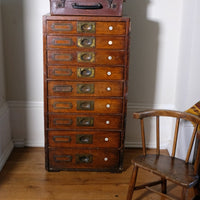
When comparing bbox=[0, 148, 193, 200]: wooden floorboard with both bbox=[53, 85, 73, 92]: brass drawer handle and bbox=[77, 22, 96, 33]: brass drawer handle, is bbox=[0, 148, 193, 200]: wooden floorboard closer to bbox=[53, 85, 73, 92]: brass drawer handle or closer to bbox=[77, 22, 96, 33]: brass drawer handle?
bbox=[53, 85, 73, 92]: brass drawer handle

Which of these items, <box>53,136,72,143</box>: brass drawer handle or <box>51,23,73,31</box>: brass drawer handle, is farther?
<box>53,136,72,143</box>: brass drawer handle

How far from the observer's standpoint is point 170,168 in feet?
7.99

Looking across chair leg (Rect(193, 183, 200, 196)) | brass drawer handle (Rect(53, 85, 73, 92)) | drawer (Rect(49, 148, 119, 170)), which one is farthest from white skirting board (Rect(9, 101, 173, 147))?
chair leg (Rect(193, 183, 200, 196))

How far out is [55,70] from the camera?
9.78ft

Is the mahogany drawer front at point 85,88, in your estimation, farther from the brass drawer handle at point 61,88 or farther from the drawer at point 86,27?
the drawer at point 86,27

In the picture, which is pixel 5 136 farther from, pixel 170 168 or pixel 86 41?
pixel 170 168

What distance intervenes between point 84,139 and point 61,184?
1.55 feet

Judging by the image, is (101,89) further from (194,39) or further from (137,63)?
(194,39)

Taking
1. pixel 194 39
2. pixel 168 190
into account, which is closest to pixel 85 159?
pixel 168 190

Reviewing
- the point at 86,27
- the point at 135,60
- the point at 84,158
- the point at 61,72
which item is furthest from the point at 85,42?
the point at 84,158

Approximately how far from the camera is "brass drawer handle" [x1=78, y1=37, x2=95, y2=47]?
292 centimetres

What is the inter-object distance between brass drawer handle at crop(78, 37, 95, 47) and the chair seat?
1.10 m

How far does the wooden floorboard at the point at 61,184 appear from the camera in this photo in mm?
2873

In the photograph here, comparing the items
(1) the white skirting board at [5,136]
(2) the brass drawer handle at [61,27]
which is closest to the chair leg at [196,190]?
(2) the brass drawer handle at [61,27]
